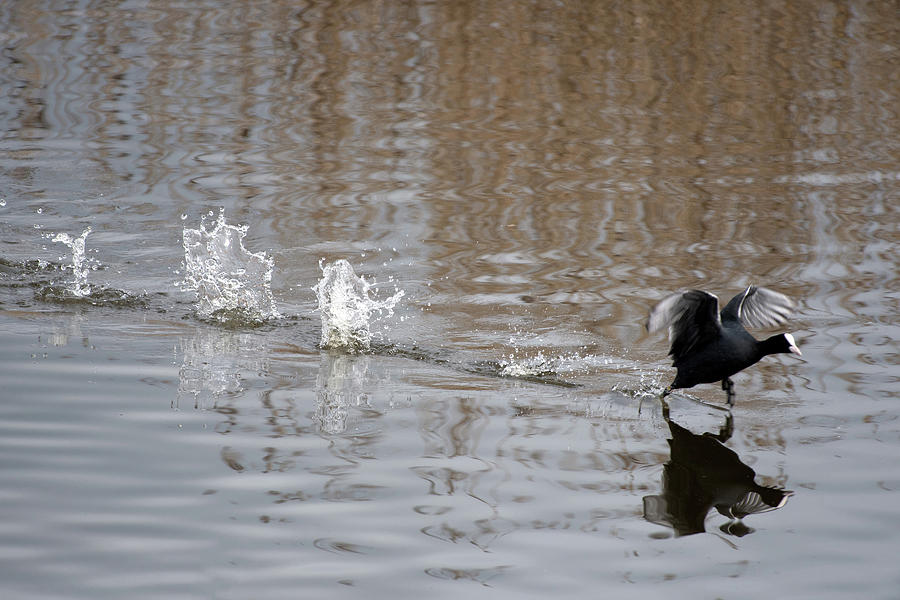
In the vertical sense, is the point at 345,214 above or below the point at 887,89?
below

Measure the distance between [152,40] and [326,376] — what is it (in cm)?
914

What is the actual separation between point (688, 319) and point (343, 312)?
177 centimetres

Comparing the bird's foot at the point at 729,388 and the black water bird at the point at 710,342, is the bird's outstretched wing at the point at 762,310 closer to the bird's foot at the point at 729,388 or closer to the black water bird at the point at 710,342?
the black water bird at the point at 710,342

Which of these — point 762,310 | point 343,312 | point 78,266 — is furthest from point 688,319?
point 78,266

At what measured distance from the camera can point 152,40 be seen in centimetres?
1303

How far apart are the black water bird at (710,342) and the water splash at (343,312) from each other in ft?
5.25

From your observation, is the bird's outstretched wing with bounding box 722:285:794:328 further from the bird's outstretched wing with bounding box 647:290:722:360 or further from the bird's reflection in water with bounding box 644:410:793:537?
the bird's reflection in water with bounding box 644:410:793:537

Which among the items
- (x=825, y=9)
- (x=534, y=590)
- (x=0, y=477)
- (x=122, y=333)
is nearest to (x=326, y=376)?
(x=122, y=333)

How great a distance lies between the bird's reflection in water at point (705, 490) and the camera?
3.89 meters

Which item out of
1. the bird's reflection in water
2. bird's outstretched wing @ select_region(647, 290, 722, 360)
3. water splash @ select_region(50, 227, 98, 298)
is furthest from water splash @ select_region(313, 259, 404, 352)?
the bird's reflection in water

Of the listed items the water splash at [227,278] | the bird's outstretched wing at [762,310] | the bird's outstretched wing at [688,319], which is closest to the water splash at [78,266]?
the water splash at [227,278]

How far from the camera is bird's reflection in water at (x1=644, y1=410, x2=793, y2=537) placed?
3.89m

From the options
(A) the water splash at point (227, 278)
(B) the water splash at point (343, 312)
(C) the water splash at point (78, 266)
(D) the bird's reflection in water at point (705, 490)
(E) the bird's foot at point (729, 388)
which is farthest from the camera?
(C) the water splash at point (78, 266)

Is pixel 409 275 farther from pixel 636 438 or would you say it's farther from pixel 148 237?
pixel 636 438
